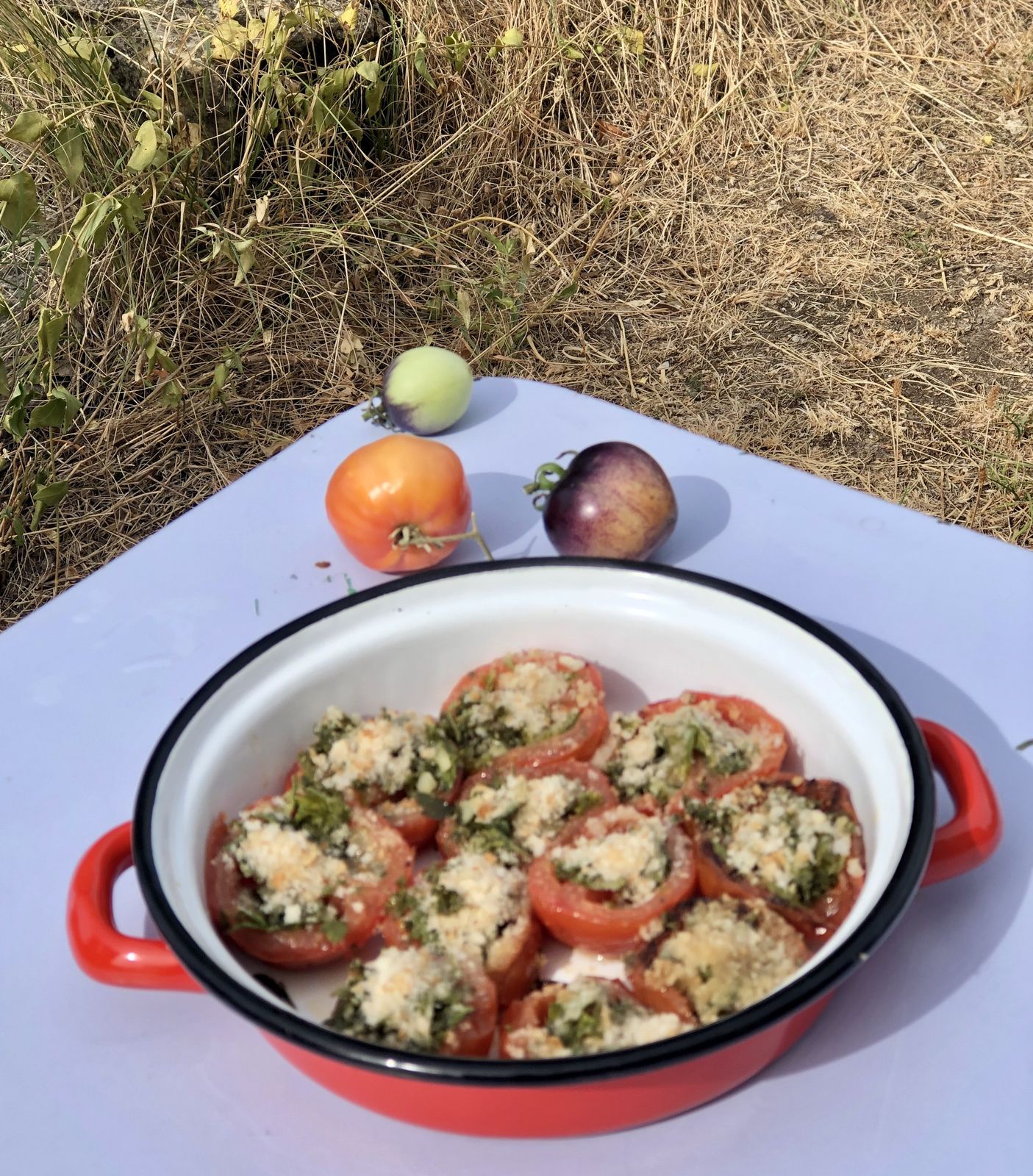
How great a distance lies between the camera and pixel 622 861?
848 millimetres

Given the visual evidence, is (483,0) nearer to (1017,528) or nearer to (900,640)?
(1017,528)

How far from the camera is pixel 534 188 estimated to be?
3.31 meters

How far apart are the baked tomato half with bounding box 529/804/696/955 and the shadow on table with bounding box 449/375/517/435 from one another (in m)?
0.75

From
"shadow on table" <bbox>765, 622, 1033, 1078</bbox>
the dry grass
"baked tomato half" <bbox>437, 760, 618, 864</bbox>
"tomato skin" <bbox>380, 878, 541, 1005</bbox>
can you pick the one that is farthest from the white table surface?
the dry grass

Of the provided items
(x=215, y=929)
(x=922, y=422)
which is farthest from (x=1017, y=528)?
(x=215, y=929)

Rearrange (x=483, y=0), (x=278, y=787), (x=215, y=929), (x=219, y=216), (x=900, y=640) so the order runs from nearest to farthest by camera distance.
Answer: (x=215, y=929), (x=278, y=787), (x=900, y=640), (x=219, y=216), (x=483, y=0)

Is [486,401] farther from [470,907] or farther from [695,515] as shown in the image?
[470,907]

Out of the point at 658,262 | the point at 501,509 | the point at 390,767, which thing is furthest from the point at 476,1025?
the point at 658,262

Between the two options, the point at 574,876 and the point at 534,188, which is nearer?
the point at 574,876

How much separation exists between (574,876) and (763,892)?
5.4 inches

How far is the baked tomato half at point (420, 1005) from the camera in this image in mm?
727

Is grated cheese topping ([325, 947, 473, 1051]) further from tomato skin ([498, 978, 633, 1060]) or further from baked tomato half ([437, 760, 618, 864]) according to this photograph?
baked tomato half ([437, 760, 618, 864])

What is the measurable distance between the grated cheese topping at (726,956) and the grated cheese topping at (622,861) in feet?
0.16

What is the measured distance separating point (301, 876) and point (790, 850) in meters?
0.36
